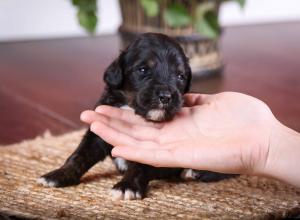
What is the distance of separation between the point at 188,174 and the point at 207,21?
5.77ft

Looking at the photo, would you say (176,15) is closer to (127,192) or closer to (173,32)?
(173,32)

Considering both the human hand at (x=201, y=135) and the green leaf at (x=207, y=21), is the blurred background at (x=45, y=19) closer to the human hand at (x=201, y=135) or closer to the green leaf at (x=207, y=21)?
the green leaf at (x=207, y=21)

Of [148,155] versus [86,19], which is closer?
[148,155]

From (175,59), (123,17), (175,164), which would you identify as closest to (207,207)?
(175,164)

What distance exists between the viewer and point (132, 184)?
206 cm

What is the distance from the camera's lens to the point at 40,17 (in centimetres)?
553

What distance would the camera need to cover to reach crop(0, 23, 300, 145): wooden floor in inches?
135

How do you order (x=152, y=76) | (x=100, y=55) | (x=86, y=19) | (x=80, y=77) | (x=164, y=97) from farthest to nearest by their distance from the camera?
(x=100, y=55) < (x=80, y=77) < (x=86, y=19) < (x=152, y=76) < (x=164, y=97)

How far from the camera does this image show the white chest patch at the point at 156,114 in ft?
6.65

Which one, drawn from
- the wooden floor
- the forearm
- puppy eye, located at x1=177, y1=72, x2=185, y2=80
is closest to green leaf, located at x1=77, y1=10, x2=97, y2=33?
the wooden floor

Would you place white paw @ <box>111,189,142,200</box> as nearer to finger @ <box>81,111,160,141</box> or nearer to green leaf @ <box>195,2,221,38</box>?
finger @ <box>81,111,160,141</box>

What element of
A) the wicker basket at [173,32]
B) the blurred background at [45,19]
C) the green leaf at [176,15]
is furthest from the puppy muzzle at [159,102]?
the blurred background at [45,19]

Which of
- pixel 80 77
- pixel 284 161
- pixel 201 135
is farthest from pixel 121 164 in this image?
pixel 80 77

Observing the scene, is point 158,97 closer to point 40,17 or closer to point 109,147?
point 109,147
